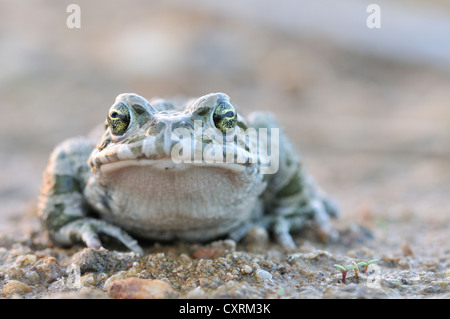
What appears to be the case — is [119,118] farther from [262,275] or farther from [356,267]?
[356,267]

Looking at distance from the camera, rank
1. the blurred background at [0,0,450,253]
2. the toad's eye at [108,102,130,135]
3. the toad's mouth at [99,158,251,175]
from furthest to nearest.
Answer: the blurred background at [0,0,450,253], the toad's eye at [108,102,130,135], the toad's mouth at [99,158,251,175]

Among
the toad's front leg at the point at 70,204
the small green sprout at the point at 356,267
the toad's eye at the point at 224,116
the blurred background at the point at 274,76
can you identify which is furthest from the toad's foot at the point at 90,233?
the blurred background at the point at 274,76

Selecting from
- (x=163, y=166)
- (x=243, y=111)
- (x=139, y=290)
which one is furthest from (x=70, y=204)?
(x=243, y=111)

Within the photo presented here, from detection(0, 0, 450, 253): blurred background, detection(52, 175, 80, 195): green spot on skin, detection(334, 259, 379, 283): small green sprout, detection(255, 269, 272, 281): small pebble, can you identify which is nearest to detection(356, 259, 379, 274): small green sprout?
detection(334, 259, 379, 283): small green sprout

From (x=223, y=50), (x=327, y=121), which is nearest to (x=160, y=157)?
(x=327, y=121)

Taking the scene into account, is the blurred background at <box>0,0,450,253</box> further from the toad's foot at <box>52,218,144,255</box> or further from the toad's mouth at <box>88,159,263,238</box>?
the toad's mouth at <box>88,159,263,238</box>
